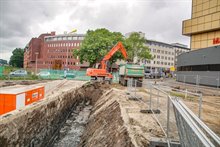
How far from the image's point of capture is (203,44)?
34.2 m

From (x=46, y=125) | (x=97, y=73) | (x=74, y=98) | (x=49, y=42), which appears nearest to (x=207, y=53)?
(x=97, y=73)

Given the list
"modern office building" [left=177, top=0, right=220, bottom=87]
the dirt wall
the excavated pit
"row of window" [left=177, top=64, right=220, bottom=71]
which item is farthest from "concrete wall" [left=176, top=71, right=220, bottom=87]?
the dirt wall

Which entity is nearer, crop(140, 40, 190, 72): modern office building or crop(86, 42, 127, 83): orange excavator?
crop(86, 42, 127, 83): orange excavator

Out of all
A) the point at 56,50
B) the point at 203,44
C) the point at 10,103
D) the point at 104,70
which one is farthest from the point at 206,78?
the point at 56,50

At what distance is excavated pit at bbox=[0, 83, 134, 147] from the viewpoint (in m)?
7.68

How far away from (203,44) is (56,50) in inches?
2754

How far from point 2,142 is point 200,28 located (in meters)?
35.7

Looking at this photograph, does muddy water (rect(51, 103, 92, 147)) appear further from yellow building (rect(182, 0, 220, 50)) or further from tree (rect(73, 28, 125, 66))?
yellow building (rect(182, 0, 220, 50))

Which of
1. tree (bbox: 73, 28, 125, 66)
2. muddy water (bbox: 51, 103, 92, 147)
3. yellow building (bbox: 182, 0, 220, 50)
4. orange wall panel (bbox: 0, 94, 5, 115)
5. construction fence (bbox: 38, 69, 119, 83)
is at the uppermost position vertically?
yellow building (bbox: 182, 0, 220, 50)

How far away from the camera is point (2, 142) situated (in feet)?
24.2

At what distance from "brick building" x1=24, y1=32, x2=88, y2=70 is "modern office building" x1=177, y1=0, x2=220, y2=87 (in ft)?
175

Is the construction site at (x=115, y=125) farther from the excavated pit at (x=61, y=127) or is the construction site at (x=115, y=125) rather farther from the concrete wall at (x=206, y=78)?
the concrete wall at (x=206, y=78)

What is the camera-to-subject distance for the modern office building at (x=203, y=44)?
27.4 meters

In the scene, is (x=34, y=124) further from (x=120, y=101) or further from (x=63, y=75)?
(x=63, y=75)
